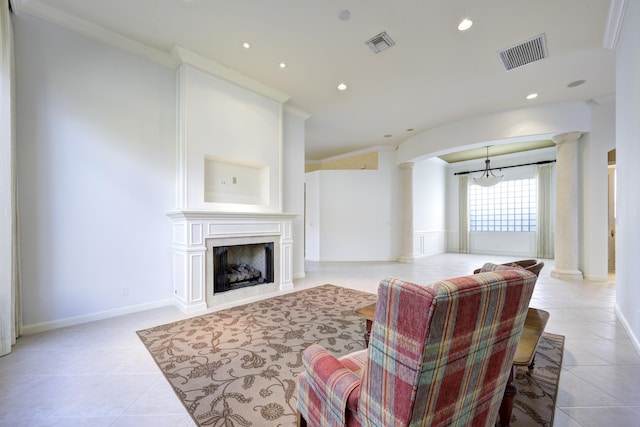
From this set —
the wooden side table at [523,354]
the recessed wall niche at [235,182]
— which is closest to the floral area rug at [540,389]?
the wooden side table at [523,354]

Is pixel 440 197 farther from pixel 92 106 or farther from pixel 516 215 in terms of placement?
pixel 92 106

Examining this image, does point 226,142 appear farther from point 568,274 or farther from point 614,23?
point 568,274

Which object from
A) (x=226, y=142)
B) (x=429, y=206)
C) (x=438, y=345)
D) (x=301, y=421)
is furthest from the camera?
(x=429, y=206)

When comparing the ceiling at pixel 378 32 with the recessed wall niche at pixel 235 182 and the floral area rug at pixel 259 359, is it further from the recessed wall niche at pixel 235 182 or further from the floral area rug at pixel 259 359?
the floral area rug at pixel 259 359

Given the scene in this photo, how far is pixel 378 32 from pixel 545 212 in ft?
26.8

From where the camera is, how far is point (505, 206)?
29.0 ft

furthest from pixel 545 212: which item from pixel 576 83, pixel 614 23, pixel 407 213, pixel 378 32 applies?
pixel 378 32

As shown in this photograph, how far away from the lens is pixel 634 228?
98.3 inches

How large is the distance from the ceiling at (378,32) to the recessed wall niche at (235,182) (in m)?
1.37

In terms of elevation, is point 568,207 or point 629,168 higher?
point 629,168

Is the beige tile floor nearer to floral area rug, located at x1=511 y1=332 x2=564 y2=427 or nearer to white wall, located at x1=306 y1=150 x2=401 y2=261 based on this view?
floral area rug, located at x1=511 y1=332 x2=564 y2=427

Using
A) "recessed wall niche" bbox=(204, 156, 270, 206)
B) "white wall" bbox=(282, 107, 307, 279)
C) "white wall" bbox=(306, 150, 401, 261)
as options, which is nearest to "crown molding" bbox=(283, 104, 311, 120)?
"white wall" bbox=(282, 107, 307, 279)

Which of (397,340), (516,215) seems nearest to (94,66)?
(397,340)

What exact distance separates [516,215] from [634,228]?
7.04 metres
